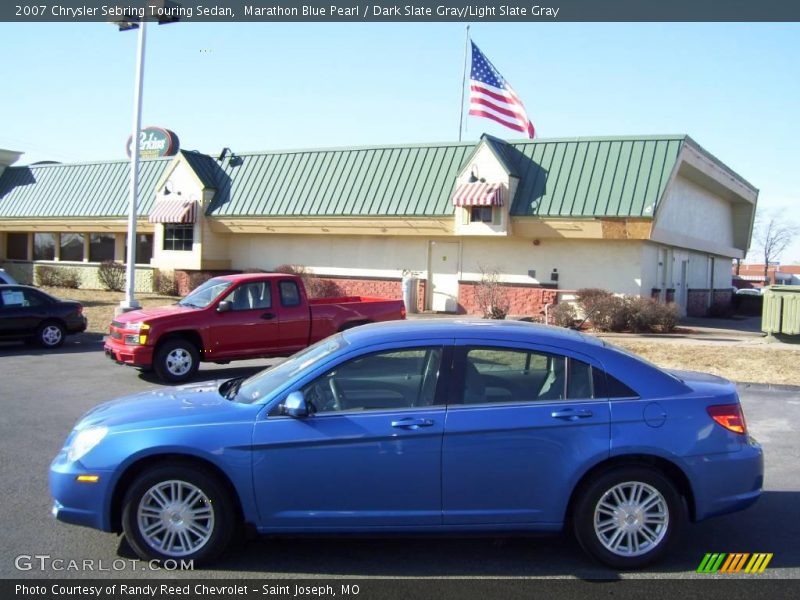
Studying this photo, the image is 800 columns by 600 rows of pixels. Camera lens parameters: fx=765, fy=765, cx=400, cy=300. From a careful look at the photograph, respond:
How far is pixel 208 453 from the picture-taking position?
4809 mm

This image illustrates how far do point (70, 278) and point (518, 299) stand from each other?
19212mm

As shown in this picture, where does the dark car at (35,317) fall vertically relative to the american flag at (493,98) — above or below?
below

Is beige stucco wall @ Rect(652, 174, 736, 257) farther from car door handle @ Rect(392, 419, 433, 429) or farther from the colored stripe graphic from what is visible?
car door handle @ Rect(392, 419, 433, 429)

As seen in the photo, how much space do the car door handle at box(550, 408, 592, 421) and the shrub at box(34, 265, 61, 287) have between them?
31.2 meters

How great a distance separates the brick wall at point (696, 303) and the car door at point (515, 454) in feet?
87.4

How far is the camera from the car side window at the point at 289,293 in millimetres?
12938

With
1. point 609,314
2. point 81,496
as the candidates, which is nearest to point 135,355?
point 81,496

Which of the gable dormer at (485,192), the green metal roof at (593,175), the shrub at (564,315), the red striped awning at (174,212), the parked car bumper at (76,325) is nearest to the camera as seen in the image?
the parked car bumper at (76,325)

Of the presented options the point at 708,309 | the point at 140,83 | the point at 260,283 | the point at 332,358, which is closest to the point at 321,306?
the point at 260,283

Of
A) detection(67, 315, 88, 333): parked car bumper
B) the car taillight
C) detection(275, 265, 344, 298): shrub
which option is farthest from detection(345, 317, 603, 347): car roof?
detection(275, 265, 344, 298): shrub

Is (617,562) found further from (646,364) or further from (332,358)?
(332,358)

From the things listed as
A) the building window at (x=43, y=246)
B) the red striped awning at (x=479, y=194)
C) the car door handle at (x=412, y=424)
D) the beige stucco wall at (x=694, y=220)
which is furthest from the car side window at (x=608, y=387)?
the building window at (x=43, y=246)

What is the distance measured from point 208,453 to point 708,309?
30039 mm

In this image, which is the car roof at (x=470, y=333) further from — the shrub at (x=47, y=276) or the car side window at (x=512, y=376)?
the shrub at (x=47, y=276)
